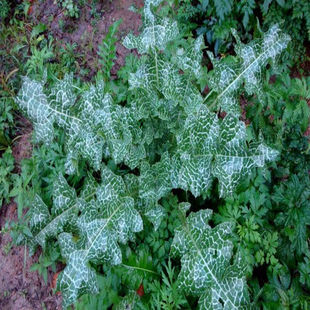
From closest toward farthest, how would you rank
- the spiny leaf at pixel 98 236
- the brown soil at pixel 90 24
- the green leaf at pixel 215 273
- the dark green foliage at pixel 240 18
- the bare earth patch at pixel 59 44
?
1. the green leaf at pixel 215 273
2. the spiny leaf at pixel 98 236
3. the bare earth patch at pixel 59 44
4. the dark green foliage at pixel 240 18
5. the brown soil at pixel 90 24

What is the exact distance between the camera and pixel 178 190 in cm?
257

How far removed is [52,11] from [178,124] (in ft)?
6.95

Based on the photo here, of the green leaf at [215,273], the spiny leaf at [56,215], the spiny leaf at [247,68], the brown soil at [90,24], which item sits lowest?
the spiny leaf at [56,215]

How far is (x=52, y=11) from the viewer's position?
3.63 m

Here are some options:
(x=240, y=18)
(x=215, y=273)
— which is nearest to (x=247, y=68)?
(x=215, y=273)

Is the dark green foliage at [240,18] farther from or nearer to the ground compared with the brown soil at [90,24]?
farther from the ground

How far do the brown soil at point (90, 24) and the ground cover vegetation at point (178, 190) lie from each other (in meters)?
1.13

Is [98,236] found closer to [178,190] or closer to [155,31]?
[178,190]

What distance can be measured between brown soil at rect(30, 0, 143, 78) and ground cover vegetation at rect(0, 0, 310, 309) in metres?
1.13

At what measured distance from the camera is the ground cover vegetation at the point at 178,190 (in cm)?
186

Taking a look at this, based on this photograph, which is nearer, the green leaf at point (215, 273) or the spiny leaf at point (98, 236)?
the green leaf at point (215, 273)

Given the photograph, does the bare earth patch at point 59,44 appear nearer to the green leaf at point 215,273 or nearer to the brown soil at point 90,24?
the brown soil at point 90,24

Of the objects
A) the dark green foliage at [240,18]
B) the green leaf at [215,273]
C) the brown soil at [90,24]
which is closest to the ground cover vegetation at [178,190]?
the green leaf at [215,273]

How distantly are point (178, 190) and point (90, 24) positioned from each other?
1.91m
